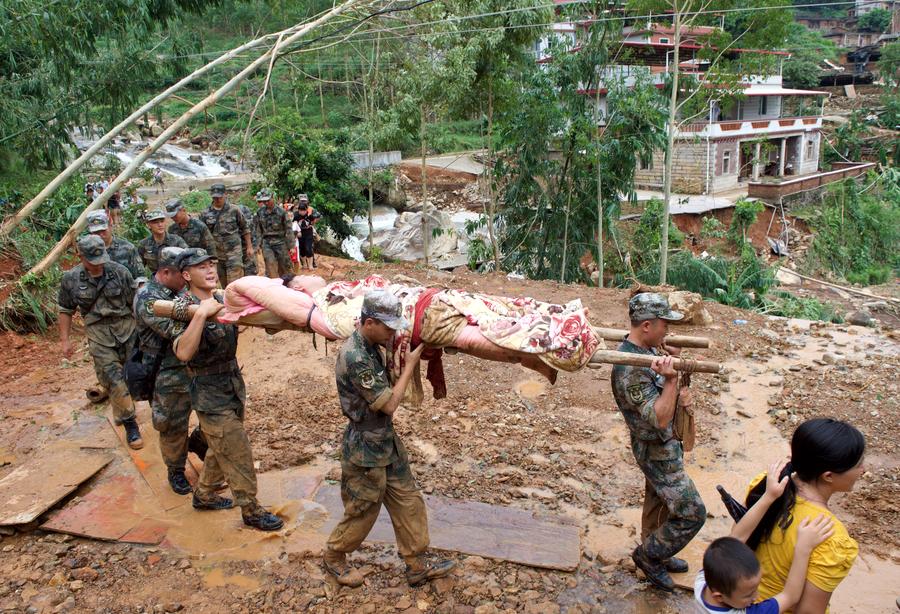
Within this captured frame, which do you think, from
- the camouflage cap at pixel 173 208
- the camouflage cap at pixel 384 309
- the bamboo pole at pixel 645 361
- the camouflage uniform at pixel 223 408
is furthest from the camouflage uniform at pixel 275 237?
the bamboo pole at pixel 645 361

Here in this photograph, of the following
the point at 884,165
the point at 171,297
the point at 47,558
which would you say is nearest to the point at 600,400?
the point at 171,297

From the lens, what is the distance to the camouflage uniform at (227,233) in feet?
31.0

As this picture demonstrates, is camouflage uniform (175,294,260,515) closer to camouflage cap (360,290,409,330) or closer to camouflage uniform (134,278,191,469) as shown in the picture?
camouflage uniform (134,278,191,469)

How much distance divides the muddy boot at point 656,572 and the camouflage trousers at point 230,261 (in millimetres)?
7484

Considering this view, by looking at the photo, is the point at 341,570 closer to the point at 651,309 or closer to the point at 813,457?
the point at 651,309

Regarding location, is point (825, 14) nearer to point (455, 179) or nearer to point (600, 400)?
point (455, 179)

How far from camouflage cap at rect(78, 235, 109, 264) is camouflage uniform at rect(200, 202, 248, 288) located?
3.84m

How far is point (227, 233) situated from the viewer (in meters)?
9.49

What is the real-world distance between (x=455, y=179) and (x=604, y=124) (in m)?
15.6

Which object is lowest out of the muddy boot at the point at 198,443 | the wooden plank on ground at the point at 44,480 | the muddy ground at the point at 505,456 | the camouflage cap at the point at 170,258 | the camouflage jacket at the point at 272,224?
the muddy ground at the point at 505,456

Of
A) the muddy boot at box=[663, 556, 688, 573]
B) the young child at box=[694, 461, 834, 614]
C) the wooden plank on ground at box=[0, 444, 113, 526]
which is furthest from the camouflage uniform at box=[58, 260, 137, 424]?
the young child at box=[694, 461, 834, 614]

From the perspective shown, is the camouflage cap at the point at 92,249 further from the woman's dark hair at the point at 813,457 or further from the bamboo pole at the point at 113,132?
the woman's dark hair at the point at 813,457

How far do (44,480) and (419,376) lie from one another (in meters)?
3.25

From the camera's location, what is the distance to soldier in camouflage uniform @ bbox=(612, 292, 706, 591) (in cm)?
348
